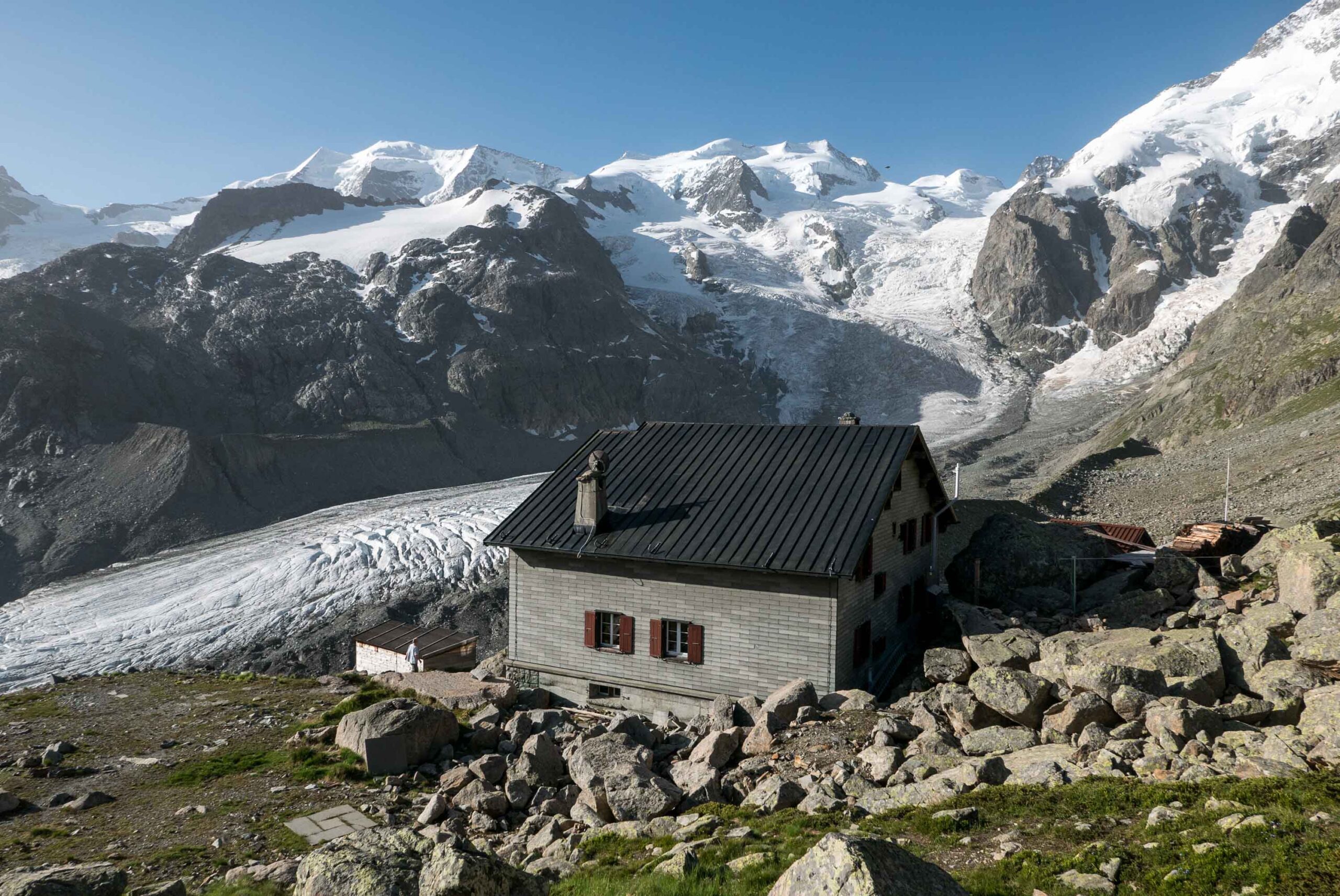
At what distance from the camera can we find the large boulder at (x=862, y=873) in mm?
5676

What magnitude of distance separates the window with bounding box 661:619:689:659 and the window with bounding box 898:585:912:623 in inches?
284

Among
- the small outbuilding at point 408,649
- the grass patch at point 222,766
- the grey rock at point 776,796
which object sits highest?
the grey rock at point 776,796

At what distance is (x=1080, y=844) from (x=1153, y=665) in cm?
686

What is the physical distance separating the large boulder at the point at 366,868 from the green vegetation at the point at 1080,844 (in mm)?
2343

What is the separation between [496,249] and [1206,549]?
144990 mm

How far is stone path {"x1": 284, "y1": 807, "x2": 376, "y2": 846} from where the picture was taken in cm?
1301

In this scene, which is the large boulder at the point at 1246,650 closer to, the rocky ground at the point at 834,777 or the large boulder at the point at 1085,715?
the rocky ground at the point at 834,777

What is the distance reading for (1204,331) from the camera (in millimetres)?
125875

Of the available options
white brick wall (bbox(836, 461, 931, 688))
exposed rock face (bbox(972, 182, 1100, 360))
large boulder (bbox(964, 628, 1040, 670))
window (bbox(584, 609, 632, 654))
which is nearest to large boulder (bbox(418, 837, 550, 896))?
large boulder (bbox(964, 628, 1040, 670))

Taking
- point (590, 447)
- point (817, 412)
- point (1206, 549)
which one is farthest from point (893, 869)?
point (817, 412)

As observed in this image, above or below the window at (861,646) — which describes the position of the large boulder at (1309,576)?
above

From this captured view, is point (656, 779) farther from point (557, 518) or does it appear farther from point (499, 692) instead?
point (557, 518)

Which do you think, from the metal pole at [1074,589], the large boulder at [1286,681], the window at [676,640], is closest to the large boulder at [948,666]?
the large boulder at [1286,681]

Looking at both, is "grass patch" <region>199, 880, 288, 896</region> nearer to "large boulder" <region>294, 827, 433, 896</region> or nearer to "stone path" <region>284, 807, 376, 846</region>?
"stone path" <region>284, 807, 376, 846</region>
